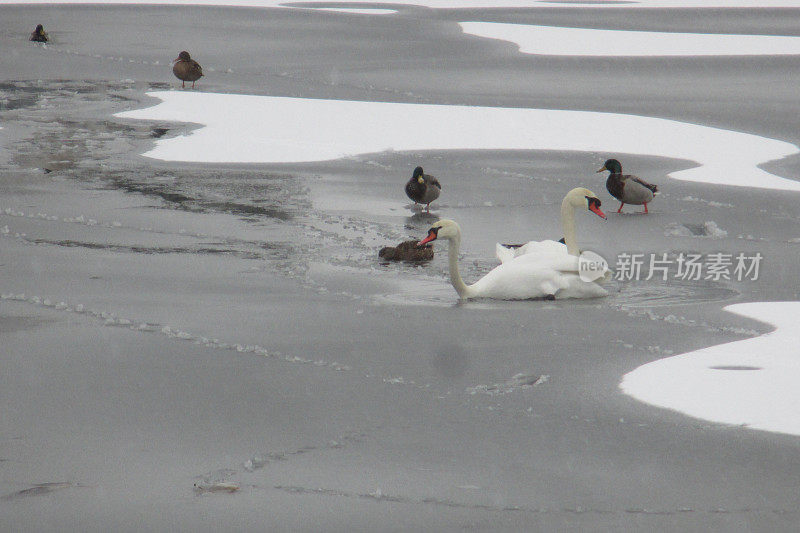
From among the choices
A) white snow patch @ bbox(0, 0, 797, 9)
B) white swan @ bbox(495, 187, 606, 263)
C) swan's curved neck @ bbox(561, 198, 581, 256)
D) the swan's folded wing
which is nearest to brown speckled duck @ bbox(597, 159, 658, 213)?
white swan @ bbox(495, 187, 606, 263)

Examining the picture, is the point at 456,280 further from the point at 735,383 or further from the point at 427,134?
the point at 427,134

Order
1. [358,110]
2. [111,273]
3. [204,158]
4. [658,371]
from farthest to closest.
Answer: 1. [358,110]
2. [204,158]
3. [111,273]
4. [658,371]

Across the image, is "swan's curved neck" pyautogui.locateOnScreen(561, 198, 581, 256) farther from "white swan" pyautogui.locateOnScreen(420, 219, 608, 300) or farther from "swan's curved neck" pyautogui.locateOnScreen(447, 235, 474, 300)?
"swan's curved neck" pyautogui.locateOnScreen(447, 235, 474, 300)

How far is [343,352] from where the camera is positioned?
326 inches

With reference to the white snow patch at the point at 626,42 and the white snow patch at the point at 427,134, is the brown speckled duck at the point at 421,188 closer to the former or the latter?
the white snow patch at the point at 427,134

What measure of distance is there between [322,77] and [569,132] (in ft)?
28.0

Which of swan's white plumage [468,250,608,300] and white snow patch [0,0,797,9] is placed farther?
white snow patch [0,0,797,9]

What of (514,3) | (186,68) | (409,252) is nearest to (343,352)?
(409,252)

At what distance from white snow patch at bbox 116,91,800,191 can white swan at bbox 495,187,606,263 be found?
206 inches

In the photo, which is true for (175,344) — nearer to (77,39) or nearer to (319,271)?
(319,271)

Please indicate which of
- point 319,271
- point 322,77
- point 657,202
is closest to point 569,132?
point 657,202

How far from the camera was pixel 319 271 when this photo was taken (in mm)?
10773

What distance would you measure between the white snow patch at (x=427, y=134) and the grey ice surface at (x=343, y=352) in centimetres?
62

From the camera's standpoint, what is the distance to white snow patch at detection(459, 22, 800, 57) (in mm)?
33031
